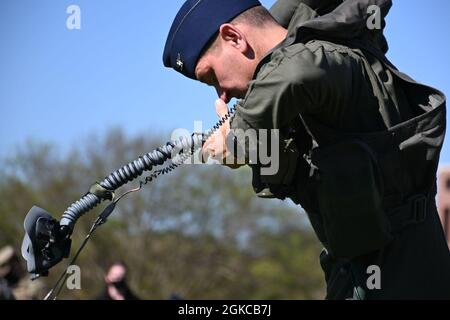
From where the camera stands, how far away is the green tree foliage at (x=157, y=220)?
31.4m

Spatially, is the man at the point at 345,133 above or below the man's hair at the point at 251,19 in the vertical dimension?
below

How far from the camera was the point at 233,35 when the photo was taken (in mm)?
3395

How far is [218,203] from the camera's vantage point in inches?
1357

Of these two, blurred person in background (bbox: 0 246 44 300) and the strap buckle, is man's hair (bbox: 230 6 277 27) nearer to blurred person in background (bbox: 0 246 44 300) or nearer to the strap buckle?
the strap buckle

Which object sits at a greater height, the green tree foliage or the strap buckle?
the strap buckle

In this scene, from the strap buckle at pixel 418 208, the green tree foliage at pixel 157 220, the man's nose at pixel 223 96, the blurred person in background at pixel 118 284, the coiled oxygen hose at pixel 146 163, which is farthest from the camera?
the green tree foliage at pixel 157 220

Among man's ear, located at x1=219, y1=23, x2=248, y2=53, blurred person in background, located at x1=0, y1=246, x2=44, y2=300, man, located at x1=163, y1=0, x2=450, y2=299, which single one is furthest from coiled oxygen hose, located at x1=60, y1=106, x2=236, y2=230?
blurred person in background, located at x1=0, y1=246, x2=44, y2=300

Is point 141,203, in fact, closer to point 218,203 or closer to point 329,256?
point 218,203

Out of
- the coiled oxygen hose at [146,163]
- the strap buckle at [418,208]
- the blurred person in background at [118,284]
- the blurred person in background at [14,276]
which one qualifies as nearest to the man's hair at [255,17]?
the coiled oxygen hose at [146,163]

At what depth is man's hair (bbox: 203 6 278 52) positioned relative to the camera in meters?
3.43

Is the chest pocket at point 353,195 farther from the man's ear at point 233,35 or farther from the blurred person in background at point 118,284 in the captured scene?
the blurred person in background at point 118,284

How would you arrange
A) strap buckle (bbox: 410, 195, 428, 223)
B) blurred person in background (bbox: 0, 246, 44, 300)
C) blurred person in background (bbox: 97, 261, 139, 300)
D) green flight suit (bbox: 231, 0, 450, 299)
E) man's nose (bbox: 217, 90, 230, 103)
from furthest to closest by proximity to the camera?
blurred person in background (bbox: 97, 261, 139, 300) < blurred person in background (bbox: 0, 246, 44, 300) < man's nose (bbox: 217, 90, 230, 103) < strap buckle (bbox: 410, 195, 428, 223) < green flight suit (bbox: 231, 0, 450, 299)

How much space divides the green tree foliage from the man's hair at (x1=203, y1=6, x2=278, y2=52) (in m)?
25.9
